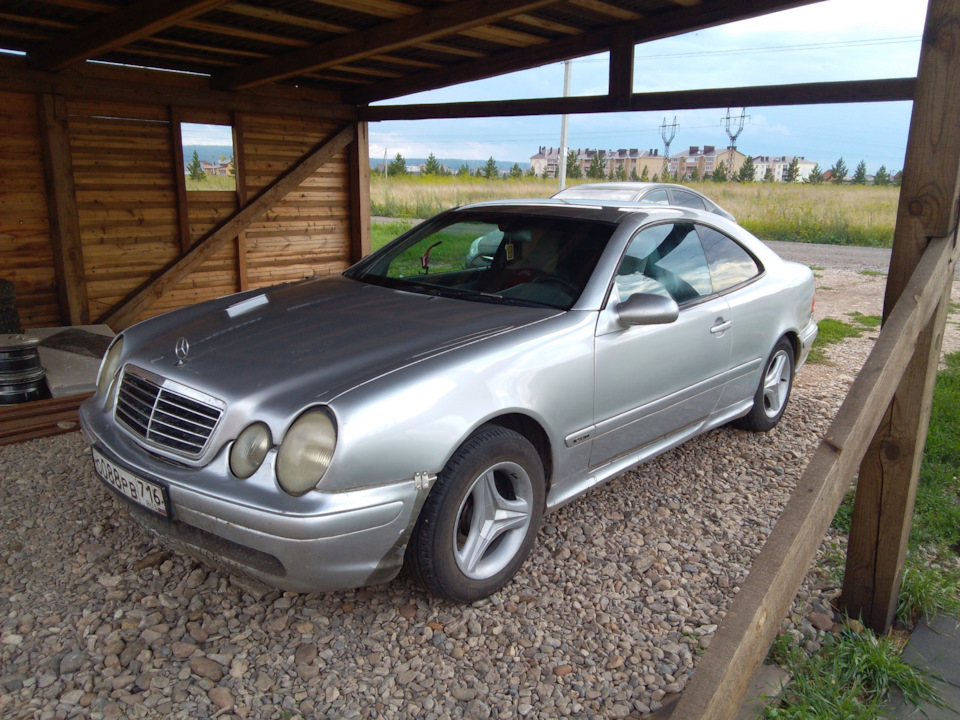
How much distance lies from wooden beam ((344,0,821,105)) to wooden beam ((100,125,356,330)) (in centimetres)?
115

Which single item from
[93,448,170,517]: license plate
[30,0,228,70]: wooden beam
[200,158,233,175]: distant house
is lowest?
[93,448,170,517]: license plate

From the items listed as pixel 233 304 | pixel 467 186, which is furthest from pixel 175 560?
pixel 467 186

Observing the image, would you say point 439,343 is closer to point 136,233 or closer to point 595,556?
point 595,556

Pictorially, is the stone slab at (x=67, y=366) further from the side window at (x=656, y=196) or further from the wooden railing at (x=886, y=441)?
the side window at (x=656, y=196)

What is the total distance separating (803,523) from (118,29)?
5368mm

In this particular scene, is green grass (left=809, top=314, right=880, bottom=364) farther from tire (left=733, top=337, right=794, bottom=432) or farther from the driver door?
the driver door

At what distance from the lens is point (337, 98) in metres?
8.57

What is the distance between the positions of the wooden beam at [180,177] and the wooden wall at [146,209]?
0.09 ft

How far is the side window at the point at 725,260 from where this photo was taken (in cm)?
390

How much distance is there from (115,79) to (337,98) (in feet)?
8.68

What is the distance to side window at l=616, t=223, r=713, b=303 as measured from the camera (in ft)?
11.0

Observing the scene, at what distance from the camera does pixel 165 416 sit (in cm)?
258

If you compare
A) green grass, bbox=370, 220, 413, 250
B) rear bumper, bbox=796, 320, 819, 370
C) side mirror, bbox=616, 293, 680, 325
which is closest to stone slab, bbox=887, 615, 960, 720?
side mirror, bbox=616, 293, 680, 325

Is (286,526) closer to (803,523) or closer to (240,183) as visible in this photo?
(803,523)
